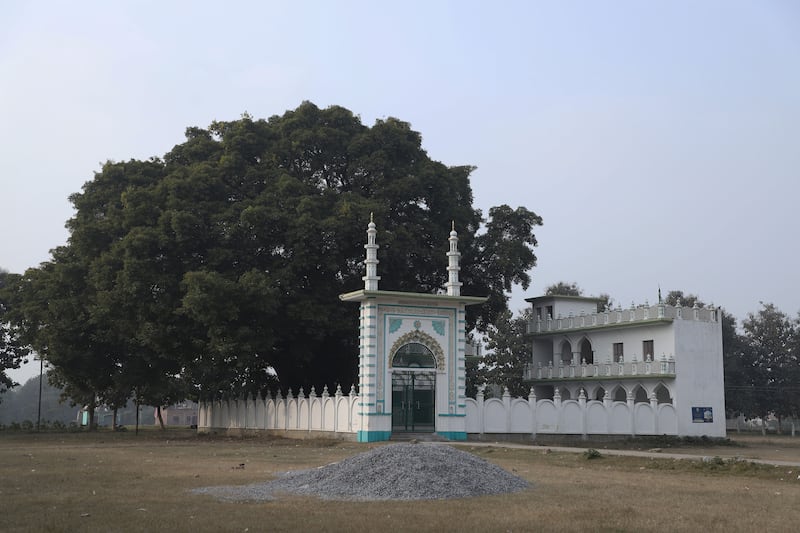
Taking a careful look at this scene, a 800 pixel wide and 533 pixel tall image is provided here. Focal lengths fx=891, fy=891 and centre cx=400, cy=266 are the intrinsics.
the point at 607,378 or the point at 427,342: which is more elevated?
the point at 427,342

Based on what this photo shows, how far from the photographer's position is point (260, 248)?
4066cm

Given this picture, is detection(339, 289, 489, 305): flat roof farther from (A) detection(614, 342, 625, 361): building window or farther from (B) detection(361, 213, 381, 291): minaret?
(A) detection(614, 342, 625, 361): building window

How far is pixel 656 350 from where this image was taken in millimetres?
43062

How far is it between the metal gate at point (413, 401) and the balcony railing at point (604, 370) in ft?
41.7

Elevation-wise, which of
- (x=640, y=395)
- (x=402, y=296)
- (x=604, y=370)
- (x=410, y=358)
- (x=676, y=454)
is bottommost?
(x=676, y=454)

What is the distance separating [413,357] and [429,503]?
839 inches

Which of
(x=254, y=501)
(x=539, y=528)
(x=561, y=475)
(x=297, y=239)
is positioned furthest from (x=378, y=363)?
(x=539, y=528)

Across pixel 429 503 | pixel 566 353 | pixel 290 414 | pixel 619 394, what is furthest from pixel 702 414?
pixel 429 503

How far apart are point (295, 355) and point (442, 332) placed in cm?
965

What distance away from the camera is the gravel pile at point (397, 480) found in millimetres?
14680

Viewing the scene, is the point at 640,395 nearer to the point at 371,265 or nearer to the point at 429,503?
the point at 371,265

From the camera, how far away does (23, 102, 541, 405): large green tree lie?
38.6 metres

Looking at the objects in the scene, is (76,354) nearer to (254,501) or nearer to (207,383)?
(207,383)

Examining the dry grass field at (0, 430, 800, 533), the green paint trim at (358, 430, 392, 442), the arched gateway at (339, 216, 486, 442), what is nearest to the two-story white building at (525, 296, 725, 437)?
the arched gateway at (339, 216, 486, 442)
